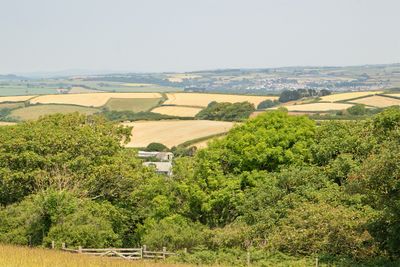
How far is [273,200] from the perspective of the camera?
3269 centimetres

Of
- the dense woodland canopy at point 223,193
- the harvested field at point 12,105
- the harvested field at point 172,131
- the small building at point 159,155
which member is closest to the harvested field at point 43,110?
the harvested field at point 12,105

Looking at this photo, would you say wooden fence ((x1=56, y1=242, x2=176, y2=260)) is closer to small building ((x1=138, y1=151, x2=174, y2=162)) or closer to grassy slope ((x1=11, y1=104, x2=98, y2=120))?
small building ((x1=138, y1=151, x2=174, y2=162))

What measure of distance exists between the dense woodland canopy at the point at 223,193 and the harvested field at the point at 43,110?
10677 cm

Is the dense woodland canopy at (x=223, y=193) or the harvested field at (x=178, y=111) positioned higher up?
the dense woodland canopy at (x=223, y=193)

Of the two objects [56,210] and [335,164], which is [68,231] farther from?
[335,164]

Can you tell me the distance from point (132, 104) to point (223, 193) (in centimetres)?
14161

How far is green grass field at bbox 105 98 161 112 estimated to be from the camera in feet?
548

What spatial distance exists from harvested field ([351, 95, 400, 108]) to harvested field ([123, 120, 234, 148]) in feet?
156

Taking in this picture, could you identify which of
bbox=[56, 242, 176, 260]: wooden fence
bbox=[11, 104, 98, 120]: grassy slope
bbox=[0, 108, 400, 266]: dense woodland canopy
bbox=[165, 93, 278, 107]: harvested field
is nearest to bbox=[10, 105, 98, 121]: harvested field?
bbox=[11, 104, 98, 120]: grassy slope

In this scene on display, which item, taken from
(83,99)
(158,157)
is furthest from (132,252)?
(83,99)

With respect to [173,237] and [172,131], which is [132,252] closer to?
[173,237]

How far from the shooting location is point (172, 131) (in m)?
104

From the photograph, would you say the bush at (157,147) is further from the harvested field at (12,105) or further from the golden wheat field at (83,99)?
the harvested field at (12,105)

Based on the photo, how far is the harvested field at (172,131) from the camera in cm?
9775
